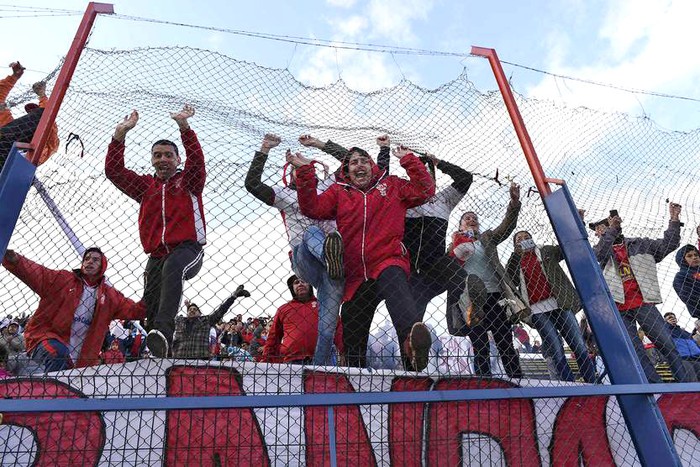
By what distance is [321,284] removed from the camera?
3.43m

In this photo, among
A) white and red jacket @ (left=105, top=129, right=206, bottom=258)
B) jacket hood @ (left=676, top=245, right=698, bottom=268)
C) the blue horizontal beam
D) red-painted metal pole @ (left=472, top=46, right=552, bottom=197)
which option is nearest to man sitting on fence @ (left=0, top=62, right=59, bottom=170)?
white and red jacket @ (left=105, top=129, right=206, bottom=258)

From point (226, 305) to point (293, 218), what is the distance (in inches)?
31.6

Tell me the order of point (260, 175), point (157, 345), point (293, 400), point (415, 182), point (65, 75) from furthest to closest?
1. point (415, 182)
2. point (260, 175)
3. point (65, 75)
4. point (157, 345)
5. point (293, 400)

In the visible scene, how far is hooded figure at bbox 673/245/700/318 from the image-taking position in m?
4.47

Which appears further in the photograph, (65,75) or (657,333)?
(657,333)

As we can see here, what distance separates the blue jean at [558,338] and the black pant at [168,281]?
2.76 m

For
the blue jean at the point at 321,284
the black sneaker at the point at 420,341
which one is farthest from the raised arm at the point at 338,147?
the black sneaker at the point at 420,341

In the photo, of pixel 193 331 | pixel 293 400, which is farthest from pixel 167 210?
pixel 293 400

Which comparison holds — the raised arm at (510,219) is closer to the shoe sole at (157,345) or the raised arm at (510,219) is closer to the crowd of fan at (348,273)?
the crowd of fan at (348,273)

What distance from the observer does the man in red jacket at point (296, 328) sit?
4024 millimetres

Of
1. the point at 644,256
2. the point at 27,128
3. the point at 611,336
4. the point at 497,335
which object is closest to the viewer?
the point at 611,336

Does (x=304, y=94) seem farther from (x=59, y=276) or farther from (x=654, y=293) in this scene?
(x=654, y=293)

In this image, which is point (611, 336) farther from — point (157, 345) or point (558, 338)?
point (157, 345)

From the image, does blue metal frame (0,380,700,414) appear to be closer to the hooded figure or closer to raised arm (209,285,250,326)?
raised arm (209,285,250,326)
